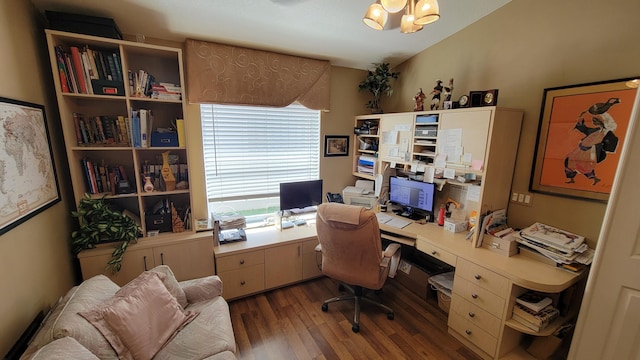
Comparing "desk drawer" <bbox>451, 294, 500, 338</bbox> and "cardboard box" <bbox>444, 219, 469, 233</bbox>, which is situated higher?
"cardboard box" <bbox>444, 219, 469, 233</bbox>

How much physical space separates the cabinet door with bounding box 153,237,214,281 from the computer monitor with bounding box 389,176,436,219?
206cm

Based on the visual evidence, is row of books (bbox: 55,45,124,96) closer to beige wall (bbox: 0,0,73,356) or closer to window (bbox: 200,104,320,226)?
beige wall (bbox: 0,0,73,356)

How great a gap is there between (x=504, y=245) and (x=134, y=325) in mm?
2531

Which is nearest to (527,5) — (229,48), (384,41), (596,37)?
(596,37)

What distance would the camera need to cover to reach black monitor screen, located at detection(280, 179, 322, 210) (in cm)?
281

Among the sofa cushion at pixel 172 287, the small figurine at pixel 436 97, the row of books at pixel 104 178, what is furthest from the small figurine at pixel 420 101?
the row of books at pixel 104 178

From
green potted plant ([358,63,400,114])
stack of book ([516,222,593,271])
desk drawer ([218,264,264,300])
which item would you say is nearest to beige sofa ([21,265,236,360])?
desk drawer ([218,264,264,300])

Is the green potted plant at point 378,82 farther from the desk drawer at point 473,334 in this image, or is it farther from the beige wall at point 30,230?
the beige wall at point 30,230

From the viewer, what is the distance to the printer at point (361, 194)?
3.14m

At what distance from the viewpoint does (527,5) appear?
198 cm

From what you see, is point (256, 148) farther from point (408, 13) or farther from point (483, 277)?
point (483, 277)

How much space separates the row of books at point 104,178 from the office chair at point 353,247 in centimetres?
173

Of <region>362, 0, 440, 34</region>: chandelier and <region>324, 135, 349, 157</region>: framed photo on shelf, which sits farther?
<region>324, 135, 349, 157</region>: framed photo on shelf

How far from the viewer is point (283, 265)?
8.51 feet
